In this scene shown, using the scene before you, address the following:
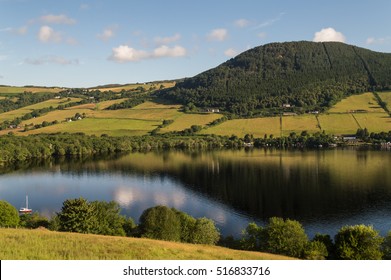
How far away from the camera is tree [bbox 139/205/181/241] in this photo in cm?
4456

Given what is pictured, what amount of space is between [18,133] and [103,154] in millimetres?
53227

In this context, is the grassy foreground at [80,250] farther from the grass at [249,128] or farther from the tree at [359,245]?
the grass at [249,128]

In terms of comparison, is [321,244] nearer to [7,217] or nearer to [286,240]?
[286,240]

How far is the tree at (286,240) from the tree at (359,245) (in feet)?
13.0

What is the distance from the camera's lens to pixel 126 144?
170 meters

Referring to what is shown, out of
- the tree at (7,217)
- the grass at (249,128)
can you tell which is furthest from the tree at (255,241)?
the grass at (249,128)

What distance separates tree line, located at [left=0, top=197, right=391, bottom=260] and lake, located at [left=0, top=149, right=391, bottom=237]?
1288cm

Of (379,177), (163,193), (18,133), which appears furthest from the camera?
(18,133)

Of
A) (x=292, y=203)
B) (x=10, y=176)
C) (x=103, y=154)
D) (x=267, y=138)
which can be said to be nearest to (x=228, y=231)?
(x=292, y=203)

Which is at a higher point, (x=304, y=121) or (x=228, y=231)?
(x=304, y=121)

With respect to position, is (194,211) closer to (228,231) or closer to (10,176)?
(228,231)

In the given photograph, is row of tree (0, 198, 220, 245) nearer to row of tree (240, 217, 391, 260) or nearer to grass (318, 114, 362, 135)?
row of tree (240, 217, 391, 260)

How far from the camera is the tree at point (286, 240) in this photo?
40.9 m

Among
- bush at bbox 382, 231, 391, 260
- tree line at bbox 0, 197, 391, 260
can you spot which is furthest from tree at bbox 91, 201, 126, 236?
bush at bbox 382, 231, 391, 260
